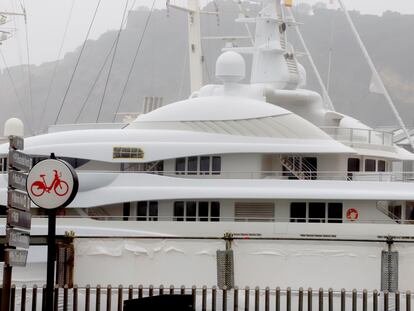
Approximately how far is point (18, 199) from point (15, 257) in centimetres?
90

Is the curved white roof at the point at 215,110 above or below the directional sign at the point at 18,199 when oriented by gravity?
above

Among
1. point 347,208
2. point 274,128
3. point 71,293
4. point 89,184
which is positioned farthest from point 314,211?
point 71,293

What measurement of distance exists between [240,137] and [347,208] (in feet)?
13.5

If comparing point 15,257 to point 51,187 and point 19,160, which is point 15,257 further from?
point 51,187

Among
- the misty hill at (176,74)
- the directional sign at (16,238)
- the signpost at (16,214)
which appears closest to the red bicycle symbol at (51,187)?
the signpost at (16,214)

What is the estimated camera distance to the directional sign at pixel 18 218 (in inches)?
548

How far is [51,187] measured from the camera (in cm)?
1548

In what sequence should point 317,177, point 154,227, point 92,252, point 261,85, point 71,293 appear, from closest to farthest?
point 71,293
point 92,252
point 154,227
point 317,177
point 261,85

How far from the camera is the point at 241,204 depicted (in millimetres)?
30750

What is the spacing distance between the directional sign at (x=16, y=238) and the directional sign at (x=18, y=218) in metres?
0.09

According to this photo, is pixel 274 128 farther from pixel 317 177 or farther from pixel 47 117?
pixel 47 117

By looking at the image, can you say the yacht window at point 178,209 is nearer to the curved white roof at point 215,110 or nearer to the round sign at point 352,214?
the curved white roof at point 215,110

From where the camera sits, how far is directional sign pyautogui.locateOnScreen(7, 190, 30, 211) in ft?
46.3

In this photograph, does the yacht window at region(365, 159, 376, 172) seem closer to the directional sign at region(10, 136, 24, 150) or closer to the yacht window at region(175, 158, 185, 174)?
the yacht window at region(175, 158, 185, 174)
